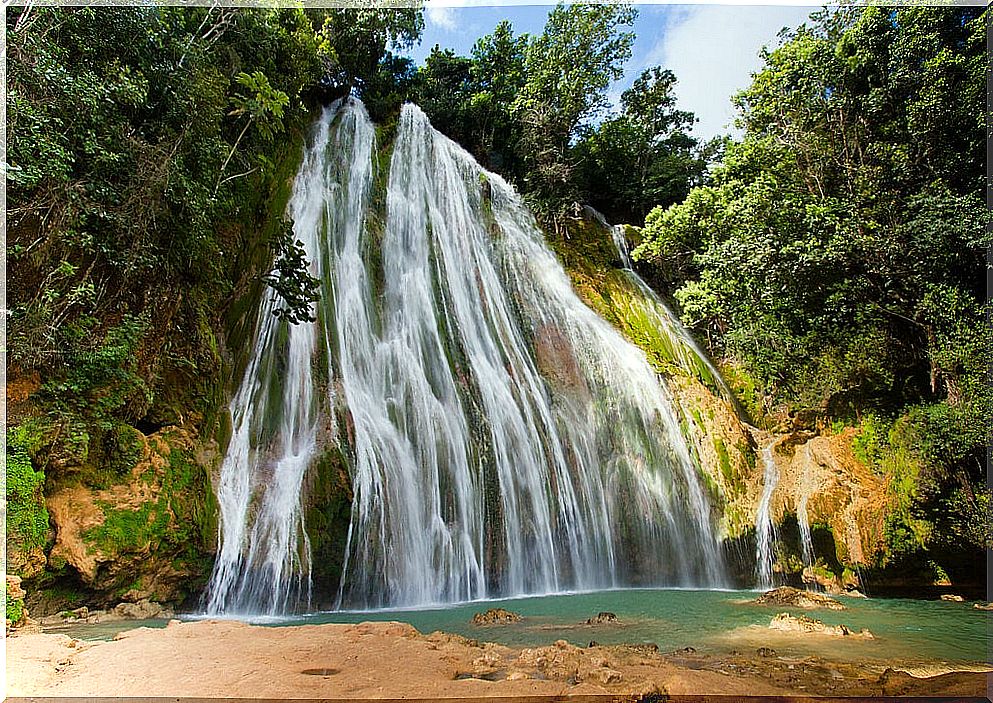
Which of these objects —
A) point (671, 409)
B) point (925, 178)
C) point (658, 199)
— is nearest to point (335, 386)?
point (671, 409)

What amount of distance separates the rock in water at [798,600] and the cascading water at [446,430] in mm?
1583

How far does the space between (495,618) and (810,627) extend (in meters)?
2.91

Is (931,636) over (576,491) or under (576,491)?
under

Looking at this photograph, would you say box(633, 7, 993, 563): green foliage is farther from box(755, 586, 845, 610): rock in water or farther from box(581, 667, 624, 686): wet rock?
box(581, 667, 624, 686): wet rock

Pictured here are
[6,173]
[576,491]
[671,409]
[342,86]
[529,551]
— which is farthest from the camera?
[342,86]

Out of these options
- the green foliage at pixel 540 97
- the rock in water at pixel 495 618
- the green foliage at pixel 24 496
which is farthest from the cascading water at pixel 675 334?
the green foliage at pixel 24 496

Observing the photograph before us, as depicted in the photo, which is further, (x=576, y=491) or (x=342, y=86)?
(x=342, y=86)

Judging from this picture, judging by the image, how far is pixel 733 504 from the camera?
9328 millimetres

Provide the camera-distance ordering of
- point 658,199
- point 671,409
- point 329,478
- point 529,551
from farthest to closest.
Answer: point 658,199 < point 671,409 < point 529,551 < point 329,478

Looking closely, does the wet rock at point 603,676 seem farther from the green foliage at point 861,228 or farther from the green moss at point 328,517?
the green foliage at point 861,228

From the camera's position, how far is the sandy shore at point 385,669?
11.8ft

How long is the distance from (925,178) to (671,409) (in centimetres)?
532

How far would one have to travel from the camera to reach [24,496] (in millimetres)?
5348

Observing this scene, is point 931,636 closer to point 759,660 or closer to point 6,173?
point 759,660
